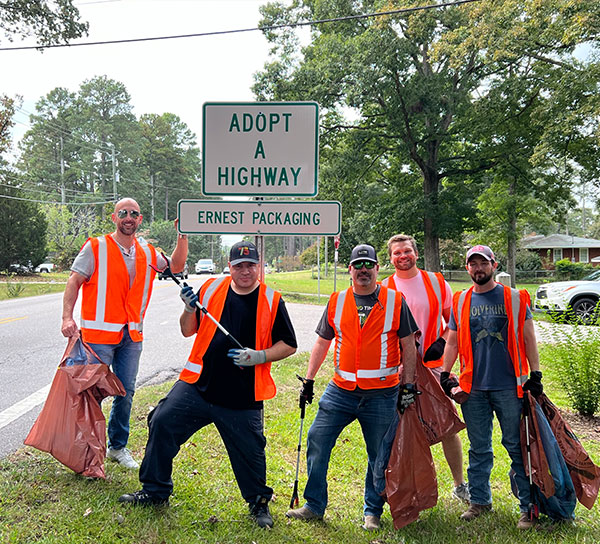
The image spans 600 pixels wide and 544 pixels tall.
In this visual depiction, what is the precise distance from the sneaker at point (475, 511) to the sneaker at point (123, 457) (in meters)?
2.44

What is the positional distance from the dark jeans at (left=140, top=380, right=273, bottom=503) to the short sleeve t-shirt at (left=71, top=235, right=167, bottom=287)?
1.22 meters

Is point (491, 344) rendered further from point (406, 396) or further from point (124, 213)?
point (124, 213)

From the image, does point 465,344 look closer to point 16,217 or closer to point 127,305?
point 127,305

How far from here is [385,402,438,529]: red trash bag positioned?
3176 millimetres

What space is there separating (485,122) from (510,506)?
19372 millimetres

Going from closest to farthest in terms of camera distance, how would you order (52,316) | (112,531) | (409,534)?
(112,531)
(409,534)
(52,316)

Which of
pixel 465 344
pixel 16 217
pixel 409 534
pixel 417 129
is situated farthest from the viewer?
pixel 16 217

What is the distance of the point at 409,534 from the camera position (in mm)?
3207

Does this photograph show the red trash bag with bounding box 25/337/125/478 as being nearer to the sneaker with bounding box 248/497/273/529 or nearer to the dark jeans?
the dark jeans

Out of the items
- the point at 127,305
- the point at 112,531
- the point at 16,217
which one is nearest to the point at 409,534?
the point at 112,531

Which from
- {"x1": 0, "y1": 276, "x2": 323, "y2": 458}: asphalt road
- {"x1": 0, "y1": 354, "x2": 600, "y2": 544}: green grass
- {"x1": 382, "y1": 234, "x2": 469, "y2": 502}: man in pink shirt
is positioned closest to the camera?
{"x1": 0, "y1": 354, "x2": 600, "y2": 544}: green grass

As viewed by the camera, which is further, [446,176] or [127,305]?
[446,176]

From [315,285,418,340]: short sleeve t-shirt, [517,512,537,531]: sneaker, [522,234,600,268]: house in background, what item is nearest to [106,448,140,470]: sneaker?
[315,285,418,340]: short sleeve t-shirt

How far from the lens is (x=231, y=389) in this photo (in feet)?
10.6
